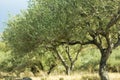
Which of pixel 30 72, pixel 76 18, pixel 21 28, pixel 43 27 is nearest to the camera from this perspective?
pixel 76 18

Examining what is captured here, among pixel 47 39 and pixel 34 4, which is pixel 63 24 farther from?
pixel 34 4

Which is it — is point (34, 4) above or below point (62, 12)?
above

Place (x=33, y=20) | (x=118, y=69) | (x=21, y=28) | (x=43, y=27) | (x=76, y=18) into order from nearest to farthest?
(x=76, y=18) → (x=43, y=27) → (x=33, y=20) → (x=21, y=28) → (x=118, y=69)

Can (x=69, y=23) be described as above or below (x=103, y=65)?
above

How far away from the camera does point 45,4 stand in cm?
2934

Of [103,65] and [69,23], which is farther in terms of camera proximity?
[103,65]

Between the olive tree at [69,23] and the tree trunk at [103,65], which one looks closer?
the olive tree at [69,23]

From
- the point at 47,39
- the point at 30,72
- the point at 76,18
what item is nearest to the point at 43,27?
the point at 47,39

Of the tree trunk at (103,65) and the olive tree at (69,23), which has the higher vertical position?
the olive tree at (69,23)

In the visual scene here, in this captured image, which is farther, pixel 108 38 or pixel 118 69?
pixel 118 69

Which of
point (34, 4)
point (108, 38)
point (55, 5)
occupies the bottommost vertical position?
point (108, 38)

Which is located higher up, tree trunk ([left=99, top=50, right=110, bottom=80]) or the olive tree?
the olive tree

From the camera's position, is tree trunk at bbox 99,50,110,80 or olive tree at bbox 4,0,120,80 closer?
olive tree at bbox 4,0,120,80

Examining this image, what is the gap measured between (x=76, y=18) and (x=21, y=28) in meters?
7.89
